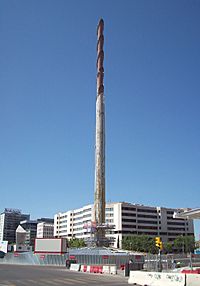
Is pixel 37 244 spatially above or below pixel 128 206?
below

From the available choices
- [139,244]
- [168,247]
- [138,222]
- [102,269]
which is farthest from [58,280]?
[138,222]

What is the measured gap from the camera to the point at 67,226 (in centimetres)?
19175

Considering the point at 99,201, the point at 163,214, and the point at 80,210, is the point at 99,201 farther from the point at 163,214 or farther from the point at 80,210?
the point at 80,210

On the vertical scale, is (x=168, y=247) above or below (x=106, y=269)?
below

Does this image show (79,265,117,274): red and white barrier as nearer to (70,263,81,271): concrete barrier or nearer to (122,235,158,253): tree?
(70,263,81,271): concrete barrier

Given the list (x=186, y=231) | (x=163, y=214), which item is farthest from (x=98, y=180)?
(x=186, y=231)

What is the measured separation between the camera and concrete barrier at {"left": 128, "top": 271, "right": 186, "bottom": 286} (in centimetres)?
2448

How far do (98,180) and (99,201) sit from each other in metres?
6.40

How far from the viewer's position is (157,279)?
26.7 m

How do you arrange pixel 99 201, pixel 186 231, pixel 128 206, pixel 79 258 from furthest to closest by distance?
pixel 186 231, pixel 128 206, pixel 99 201, pixel 79 258

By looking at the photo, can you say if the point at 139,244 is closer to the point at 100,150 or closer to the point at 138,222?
the point at 138,222

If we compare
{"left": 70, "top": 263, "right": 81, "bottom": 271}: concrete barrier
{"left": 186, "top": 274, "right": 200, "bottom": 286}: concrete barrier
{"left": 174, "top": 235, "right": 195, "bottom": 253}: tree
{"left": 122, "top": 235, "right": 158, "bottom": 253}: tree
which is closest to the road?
{"left": 186, "top": 274, "right": 200, "bottom": 286}: concrete barrier

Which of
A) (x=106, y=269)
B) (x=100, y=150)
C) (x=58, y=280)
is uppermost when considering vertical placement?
(x=100, y=150)

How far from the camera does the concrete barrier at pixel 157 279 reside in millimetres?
24484
